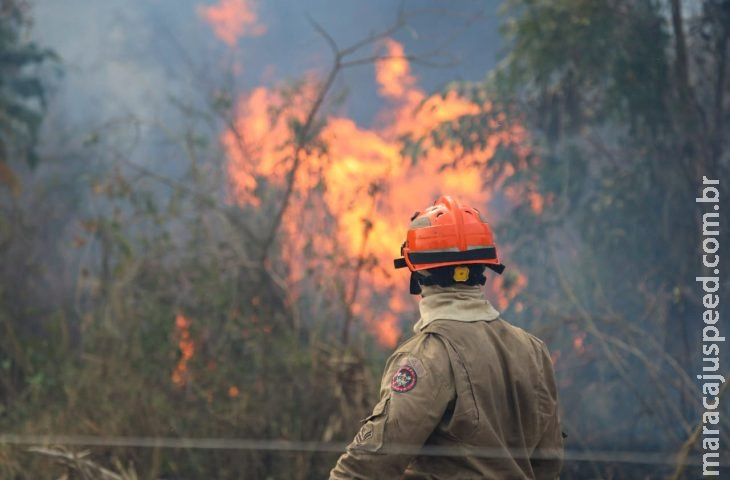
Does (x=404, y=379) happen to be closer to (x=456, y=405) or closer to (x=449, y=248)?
(x=456, y=405)

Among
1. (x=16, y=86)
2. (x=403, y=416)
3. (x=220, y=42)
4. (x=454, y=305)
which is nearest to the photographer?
(x=403, y=416)

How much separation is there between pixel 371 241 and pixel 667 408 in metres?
2.91

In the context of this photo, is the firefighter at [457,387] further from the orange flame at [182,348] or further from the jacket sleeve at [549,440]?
the orange flame at [182,348]

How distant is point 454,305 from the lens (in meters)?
2.75

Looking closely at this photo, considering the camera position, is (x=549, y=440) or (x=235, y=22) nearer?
(x=549, y=440)

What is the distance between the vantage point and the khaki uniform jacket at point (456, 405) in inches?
100

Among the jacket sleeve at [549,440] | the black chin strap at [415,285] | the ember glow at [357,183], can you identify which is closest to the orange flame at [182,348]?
the ember glow at [357,183]

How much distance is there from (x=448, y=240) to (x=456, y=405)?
1.78ft

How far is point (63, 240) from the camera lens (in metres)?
11.5

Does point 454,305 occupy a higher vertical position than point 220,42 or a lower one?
lower

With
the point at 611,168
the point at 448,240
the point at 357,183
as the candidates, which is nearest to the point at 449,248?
the point at 448,240

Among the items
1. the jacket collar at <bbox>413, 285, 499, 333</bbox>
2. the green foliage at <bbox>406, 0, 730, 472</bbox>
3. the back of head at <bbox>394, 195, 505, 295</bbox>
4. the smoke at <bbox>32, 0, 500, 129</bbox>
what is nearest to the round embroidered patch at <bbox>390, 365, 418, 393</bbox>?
the jacket collar at <bbox>413, 285, 499, 333</bbox>

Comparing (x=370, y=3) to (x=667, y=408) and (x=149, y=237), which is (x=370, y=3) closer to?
(x=149, y=237)

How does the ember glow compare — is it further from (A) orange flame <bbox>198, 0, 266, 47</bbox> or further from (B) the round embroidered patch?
(B) the round embroidered patch
